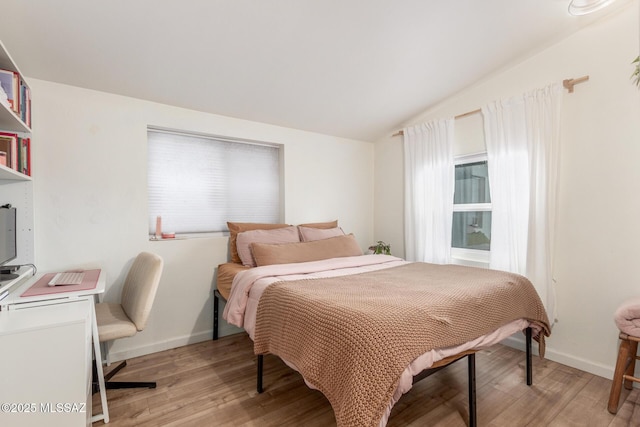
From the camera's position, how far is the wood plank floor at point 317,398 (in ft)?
5.68

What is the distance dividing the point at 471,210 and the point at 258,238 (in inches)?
82.8

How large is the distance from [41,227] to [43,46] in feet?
3.89

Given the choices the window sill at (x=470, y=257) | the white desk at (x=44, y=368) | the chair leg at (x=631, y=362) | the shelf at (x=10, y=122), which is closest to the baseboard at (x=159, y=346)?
the white desk at (x=44, y=368)

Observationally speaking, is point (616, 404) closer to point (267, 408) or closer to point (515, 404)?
point (515, 404)

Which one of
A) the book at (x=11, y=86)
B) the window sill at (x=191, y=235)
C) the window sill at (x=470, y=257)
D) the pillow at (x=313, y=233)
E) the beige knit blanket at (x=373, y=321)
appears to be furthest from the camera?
the pillow at (x=313, y=233)

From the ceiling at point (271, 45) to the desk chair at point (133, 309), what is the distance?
1359 mm

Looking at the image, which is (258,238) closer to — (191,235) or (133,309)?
(191,235)

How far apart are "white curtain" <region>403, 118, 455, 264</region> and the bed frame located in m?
1.16

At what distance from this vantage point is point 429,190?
128 inches

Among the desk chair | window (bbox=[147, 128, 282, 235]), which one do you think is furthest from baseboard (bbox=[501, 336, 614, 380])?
the desk chair

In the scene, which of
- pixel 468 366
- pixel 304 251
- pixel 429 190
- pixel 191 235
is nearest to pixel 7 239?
pixel 191 235

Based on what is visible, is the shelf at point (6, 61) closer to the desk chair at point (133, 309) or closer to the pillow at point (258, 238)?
the desk chair at point (133, 309)

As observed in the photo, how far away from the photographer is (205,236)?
2.96 metres

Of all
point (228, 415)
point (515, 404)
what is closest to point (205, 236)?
point (228, 415)
